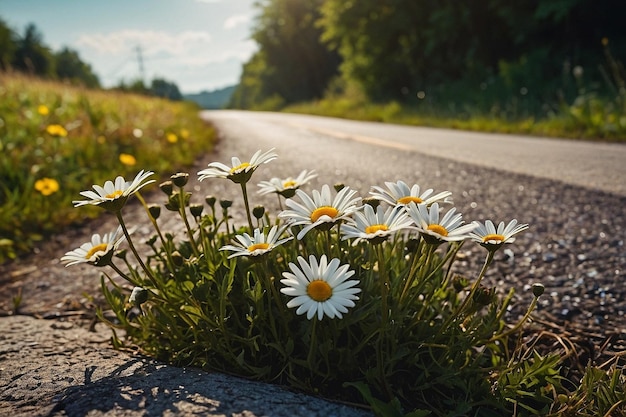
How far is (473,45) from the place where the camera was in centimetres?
1412

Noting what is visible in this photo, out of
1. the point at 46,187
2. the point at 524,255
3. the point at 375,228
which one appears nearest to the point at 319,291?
the point at 375,228

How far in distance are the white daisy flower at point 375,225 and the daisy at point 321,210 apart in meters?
0.03

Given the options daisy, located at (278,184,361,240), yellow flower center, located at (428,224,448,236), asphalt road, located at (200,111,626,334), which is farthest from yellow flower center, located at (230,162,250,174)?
asphalt road, located at (200,111,626,334)

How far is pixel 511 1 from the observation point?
12.4m

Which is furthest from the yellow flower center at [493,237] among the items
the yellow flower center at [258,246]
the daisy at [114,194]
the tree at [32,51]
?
the tree at [32,51]

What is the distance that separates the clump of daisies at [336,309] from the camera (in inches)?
46.8

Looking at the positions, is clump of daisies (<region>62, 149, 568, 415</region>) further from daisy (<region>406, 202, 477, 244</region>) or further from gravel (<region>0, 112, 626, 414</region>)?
gravel (<region>0, 112, 626, 414</region>)

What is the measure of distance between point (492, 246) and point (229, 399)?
684mm

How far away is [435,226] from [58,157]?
384cm

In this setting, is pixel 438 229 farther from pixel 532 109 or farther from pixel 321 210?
pixel 532 109

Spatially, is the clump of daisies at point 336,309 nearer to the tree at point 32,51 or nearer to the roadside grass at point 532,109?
the roadside grass at point 532,109

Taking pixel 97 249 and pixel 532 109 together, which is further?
pixel 532 109

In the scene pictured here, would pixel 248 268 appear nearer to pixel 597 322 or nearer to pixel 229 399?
pixel 229 399

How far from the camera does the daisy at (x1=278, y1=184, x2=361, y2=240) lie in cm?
117
